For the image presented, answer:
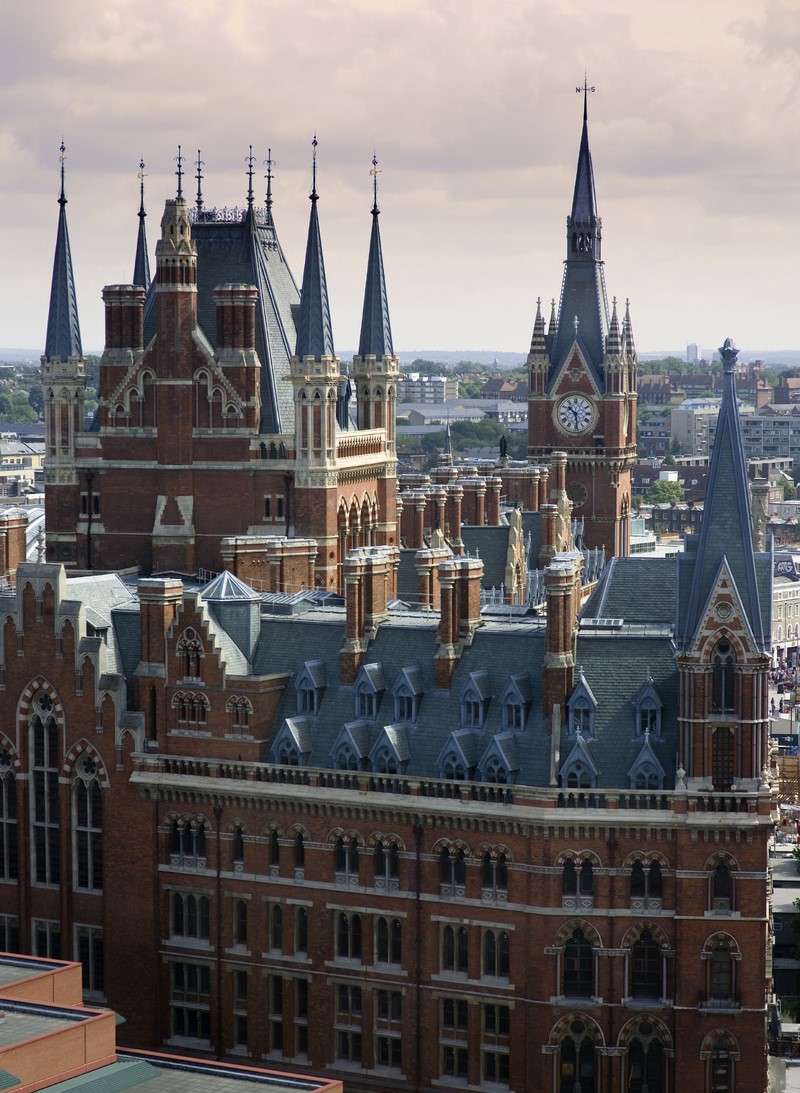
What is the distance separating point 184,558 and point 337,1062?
114 ft

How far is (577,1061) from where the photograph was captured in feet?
283

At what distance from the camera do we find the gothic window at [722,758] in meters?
84.1

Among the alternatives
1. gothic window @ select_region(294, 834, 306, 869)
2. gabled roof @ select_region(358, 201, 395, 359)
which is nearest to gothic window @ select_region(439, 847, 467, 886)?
gothic window @ select_region(294, 834, 306, 869)

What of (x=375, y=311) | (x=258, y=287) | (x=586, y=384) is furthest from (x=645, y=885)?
(x=586, y=384)

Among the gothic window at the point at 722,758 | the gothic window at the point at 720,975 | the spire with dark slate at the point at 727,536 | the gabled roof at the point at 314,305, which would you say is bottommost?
the gothic window at the point at 720,975

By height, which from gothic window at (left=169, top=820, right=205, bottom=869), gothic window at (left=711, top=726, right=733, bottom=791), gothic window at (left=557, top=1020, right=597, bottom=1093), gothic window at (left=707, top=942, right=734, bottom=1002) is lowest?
gothic window at (left=557, top=1020, right=597, bottom=1093)

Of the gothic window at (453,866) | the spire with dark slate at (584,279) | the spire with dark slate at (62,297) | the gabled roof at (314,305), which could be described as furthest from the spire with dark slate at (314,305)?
the spire with dark slate at (584,279)

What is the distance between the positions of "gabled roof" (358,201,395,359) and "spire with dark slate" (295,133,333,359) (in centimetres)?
815

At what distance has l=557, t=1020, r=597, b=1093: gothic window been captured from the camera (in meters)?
86.1

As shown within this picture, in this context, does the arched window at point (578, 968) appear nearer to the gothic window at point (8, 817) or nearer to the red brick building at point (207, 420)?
the gothic window at point (8, 817)

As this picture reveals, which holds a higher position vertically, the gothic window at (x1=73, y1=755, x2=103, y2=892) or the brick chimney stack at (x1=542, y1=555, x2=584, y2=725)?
the brick chimney stack at (x1=542, y1=555, x2=584, y2=725)

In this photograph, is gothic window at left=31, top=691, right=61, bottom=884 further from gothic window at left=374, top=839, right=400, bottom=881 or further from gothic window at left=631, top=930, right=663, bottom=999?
gothic window at left=631, top=930, right=663, bottom=999

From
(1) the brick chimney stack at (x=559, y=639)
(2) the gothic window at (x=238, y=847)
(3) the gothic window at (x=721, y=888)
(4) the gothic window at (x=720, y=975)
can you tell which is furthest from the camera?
(2) the gothic window at (x=238, y=847)

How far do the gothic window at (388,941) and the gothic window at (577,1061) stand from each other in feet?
25.2
